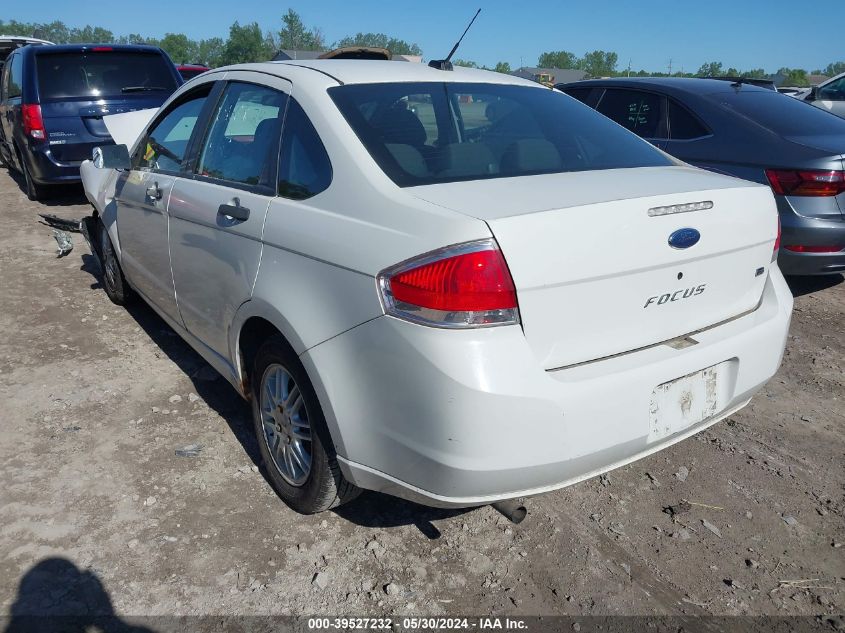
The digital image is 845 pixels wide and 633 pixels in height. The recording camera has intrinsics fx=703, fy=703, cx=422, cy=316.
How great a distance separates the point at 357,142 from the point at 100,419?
220 cm

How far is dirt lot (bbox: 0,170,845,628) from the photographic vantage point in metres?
2.48

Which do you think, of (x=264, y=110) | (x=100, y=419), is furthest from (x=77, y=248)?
(x=264, y=110)

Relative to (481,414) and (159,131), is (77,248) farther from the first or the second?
(481,414)

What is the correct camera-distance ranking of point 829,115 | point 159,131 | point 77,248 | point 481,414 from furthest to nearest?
point 77,248, point 829,115, point 159,131, point 481,414

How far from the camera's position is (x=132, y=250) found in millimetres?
4312

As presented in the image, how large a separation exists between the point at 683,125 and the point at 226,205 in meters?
4.27

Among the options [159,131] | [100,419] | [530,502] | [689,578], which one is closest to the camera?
[689,578]

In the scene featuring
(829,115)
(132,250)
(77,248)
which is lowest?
(77,248)

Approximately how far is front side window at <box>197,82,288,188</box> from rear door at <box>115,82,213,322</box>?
0.82 ft

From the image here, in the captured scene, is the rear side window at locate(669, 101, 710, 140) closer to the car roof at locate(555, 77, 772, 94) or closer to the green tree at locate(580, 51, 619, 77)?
the car roof at locate(555, 77, 772, 94)

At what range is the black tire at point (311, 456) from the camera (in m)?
2.54

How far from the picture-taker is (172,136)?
3.86 metres

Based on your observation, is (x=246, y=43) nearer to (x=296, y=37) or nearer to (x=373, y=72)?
(x=296, y=37)

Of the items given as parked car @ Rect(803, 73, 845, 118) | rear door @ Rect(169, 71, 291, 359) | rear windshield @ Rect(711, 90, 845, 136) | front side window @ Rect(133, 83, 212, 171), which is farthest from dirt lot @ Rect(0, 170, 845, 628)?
parked car @ Rect(803, 73, 845, 118)
